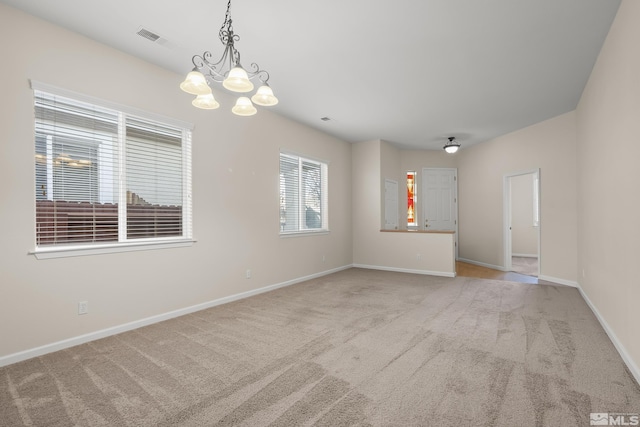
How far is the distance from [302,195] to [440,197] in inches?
165

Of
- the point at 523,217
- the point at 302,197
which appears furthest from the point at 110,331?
the point at 523,217

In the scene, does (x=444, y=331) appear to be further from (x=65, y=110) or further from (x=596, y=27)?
(x=65, y=110)

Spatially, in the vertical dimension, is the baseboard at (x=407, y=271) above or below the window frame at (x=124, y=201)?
below

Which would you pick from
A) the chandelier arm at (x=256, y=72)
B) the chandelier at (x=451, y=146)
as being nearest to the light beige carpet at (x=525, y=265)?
the chandelier at (x=451, y=146)

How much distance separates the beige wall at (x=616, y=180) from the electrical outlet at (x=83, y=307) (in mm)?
4654

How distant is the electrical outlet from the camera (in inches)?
115

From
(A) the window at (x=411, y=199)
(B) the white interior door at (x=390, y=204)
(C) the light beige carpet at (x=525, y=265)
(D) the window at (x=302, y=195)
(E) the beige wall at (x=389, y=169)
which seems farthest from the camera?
(A) the window at (x=411, y=199)

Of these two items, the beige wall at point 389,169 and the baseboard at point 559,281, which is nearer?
the baseboard at point 559,281

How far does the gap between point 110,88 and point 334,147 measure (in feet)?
14.1

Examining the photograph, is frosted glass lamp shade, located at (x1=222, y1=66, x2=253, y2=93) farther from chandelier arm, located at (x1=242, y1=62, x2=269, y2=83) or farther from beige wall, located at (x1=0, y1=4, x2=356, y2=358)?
beige wall, located at (x1=0, y1=4, x2=356, y2=358)

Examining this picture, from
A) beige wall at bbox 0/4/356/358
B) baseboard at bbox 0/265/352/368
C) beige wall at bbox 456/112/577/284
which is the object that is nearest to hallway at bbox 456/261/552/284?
beige wall at bbox 456/112/577/284

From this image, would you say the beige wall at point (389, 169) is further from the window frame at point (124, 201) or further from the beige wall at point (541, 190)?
the window frame at point (124, 201)

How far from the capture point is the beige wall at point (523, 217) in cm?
876

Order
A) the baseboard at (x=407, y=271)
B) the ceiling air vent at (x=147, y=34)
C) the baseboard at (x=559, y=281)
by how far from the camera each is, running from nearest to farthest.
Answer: the ceiling air vent at (x=147, y=34)
the baseboard at (x=559, y=281)
the baseboard at (x=407, y=271)
